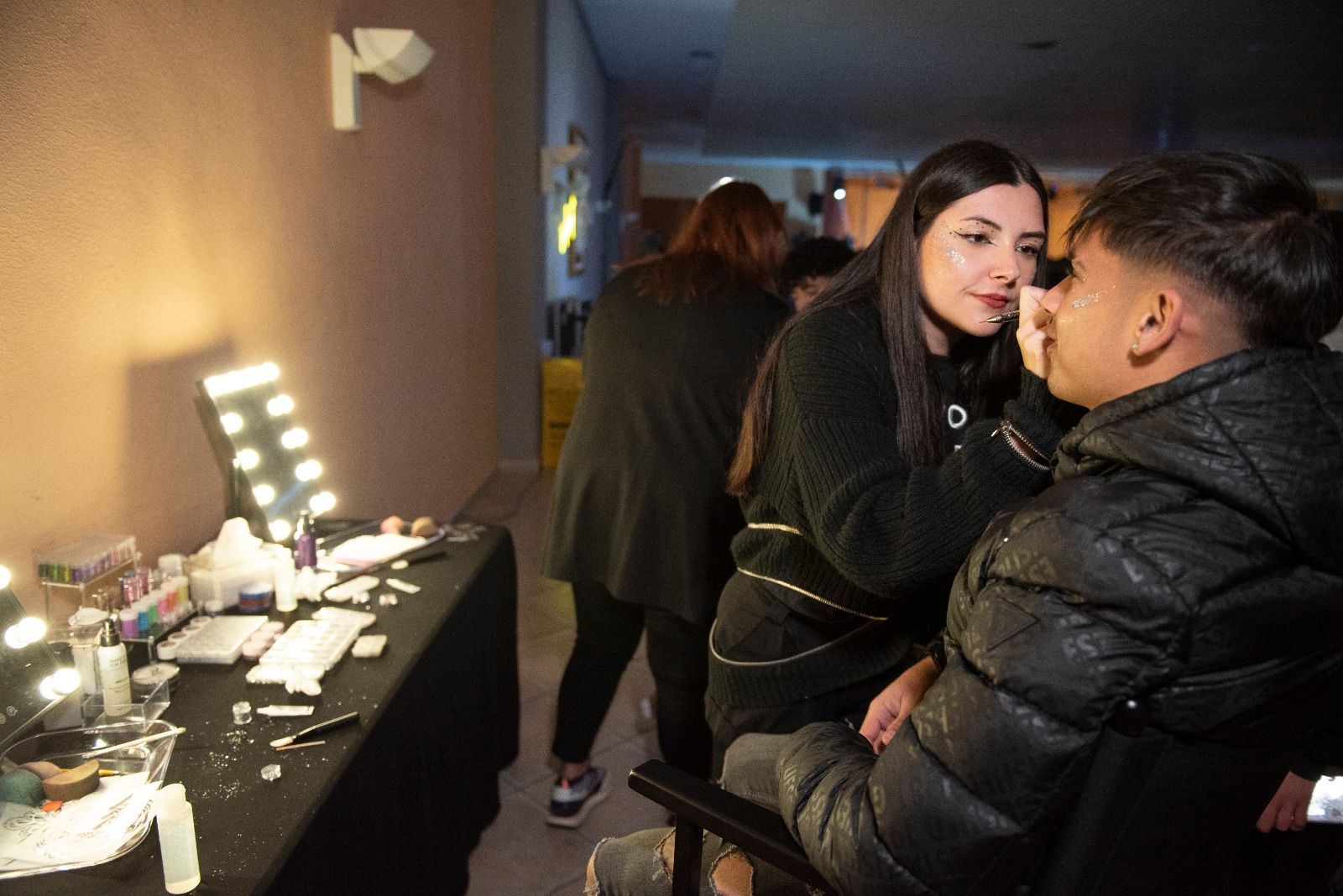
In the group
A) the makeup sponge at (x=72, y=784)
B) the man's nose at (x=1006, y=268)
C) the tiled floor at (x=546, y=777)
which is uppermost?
the man's nose at (x=1006, y=268)

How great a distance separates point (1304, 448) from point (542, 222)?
16.1ft

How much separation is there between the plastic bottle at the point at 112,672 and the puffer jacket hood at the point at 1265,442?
124cm

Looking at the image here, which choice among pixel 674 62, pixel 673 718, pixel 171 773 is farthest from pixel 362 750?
pixel 674 62

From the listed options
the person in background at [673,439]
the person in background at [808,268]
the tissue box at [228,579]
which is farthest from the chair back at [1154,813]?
the person in background at [808,268]

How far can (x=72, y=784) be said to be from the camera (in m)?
1.06

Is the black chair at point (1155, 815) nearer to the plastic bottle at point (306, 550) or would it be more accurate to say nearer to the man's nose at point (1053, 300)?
the man's nose at point (1053, 300)

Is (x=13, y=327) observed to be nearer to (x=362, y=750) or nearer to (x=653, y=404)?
(x=362, y=750)

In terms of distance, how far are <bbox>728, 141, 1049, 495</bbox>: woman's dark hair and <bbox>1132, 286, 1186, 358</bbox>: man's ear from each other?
0.50 meters

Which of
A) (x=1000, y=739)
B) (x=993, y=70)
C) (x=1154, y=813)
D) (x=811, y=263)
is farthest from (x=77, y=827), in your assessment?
(x=993, y=70)

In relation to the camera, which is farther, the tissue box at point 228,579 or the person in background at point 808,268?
the person in background at point 808,268

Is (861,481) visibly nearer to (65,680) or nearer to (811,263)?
(65,680)

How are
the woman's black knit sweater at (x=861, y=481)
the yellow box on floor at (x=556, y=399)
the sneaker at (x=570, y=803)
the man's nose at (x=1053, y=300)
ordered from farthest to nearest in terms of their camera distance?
the yellow box on floor at (x=556, y=399)
the sneaker at (x=570, y=803)
the woman's black knit sweater at (x=861, y=481)
the man's nose at (x=1053, y=300)

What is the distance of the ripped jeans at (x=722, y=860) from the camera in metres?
1.17

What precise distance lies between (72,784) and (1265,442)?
4.06 feet
